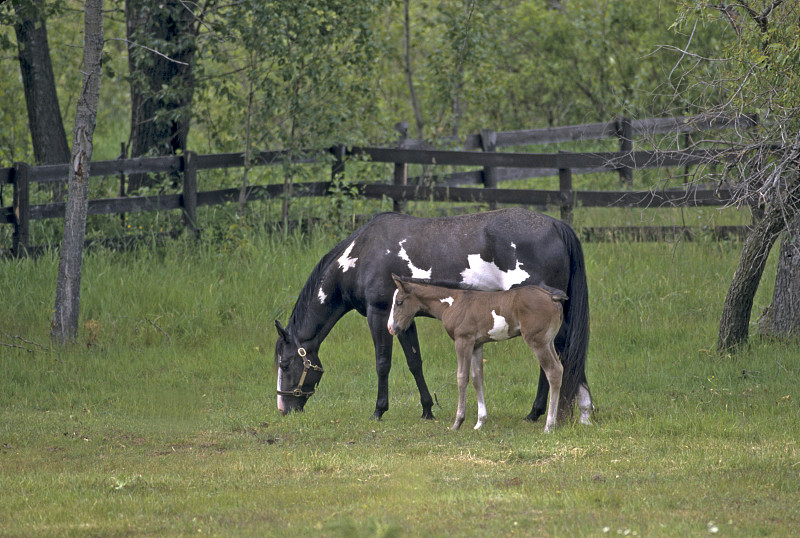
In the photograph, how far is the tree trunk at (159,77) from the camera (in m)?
13.4

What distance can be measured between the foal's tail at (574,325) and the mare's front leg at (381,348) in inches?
59.3

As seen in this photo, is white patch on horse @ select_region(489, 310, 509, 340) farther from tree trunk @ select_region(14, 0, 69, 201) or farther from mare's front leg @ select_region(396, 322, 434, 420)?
tree trunk @ select_region(14, 0, 69, 201)

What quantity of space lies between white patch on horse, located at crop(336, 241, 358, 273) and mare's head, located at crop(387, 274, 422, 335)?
81cm

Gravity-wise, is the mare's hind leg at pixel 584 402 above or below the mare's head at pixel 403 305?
below

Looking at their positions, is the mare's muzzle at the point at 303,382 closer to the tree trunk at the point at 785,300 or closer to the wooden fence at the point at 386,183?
the tree trunk at the point at 785,300

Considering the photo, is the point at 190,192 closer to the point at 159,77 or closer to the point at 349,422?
the point at 159,77

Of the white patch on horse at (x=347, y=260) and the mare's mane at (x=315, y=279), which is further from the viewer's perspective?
the mare's mane at (x=315, y=279)

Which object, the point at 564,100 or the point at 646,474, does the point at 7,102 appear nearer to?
the point at 564,100

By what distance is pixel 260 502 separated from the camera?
554cm

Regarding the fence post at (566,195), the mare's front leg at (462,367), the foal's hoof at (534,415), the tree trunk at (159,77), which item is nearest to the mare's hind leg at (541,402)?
the foal's hoof at (534,415)

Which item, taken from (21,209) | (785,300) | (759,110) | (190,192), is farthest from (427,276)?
(190,192)

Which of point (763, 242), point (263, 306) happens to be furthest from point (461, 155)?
point (763, 242)

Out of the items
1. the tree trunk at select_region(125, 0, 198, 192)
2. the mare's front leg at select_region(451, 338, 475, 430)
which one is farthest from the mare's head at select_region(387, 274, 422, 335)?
the tree trunk at select_region(125, 0, 198, 192)

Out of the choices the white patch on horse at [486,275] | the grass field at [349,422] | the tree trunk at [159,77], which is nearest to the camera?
the grass field at [349,422]
